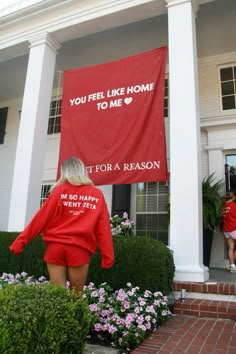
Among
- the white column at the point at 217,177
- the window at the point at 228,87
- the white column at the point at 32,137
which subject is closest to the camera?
the white column at the point at 32,137

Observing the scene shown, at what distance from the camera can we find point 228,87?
8.78 metres

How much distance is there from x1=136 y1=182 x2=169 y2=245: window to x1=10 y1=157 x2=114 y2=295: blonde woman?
18.3 ft

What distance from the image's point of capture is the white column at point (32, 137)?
22.2 feet

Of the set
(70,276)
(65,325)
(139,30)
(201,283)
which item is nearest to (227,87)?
(139,30)

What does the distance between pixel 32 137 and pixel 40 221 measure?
4.26 meters

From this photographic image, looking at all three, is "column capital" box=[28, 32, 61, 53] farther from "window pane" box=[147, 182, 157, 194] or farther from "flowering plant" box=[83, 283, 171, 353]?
"flowering plant" box=[83, 283, 171, 353]

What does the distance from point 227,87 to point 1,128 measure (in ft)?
26.5

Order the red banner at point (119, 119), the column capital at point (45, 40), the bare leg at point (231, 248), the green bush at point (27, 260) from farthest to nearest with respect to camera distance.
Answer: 1. the column capital at point (45, 40)
2. the bare leg at point (231, 248)
3. the red banner at point (119, 119)
4. the green bush at point (27, 260)

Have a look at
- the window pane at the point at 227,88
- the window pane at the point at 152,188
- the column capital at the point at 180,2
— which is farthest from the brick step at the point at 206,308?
the window pane at the point at 227,88

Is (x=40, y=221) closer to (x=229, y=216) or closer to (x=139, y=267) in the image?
(x=139, y=267)

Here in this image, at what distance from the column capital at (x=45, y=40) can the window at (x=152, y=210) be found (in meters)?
4.25

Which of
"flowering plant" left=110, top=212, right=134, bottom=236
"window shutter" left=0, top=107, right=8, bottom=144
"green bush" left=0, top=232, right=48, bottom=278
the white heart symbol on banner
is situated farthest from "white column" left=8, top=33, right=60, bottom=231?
"window shutter" left=0, top=107, right=8, bottom=144

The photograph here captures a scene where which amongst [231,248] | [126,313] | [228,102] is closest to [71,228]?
[126,313]

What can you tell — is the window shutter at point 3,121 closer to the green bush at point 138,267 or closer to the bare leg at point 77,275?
the green bush at point 138,267
